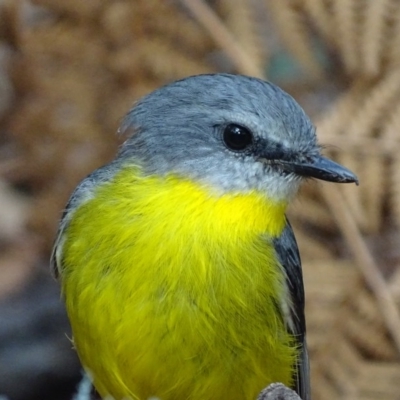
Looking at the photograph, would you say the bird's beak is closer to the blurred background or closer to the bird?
the bird

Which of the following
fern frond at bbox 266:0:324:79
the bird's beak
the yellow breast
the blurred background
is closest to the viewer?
the yellow breast

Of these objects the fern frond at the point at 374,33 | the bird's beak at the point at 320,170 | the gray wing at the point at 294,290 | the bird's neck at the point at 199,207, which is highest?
the fern frond at the point at 374,33

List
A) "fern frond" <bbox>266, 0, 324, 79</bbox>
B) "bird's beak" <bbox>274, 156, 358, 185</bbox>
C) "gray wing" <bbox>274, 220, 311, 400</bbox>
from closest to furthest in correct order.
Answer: "bird's beak" <bbox>274, 156, 358, 185</bbox> → "gray wing" <bbox>274, 220, 311, 400</bbox> → "fern frond" <bbox>266, 0, 324, 79</bbox>

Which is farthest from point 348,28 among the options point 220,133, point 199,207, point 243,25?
point 199,207

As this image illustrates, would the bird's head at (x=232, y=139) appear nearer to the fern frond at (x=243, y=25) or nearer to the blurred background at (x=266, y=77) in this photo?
the blurred background at (x=266, y=77)

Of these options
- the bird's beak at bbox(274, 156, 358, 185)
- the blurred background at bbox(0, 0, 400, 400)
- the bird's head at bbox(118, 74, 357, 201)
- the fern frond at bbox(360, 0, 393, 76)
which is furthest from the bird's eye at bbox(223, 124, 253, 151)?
the fern frond at bbox(360, 0, 393, 76)

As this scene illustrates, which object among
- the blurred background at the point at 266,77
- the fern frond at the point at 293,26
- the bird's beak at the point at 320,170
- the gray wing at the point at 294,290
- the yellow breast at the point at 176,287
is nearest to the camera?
the yellow breast at the point at 176,287

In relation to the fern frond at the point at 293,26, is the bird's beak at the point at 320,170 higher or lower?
lower

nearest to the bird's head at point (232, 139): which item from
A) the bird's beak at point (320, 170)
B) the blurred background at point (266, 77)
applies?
the bird's beak at point (320, 170)

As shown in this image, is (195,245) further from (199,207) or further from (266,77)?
(266,77)

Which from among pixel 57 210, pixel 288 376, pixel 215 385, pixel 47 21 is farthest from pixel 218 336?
pixel 47 21
